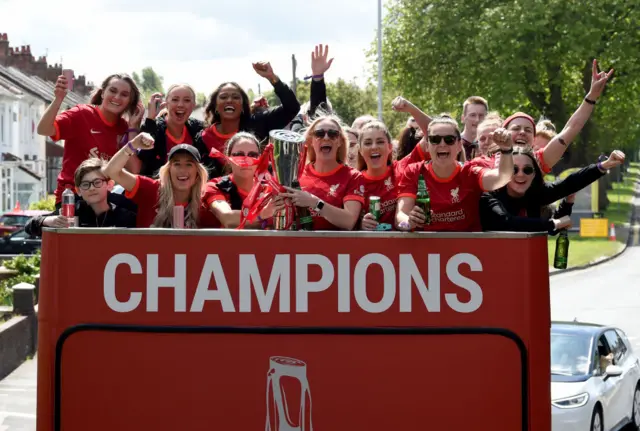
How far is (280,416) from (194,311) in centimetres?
53

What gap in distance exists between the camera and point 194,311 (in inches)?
175

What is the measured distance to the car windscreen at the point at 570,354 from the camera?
12.0 meters

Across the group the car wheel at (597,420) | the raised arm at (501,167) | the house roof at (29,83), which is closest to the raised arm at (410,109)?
the raised arm at (501,167)

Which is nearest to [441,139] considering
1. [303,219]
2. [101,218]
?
[303,219]

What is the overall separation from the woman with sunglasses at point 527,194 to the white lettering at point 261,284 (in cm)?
126

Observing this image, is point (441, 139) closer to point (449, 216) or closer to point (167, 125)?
point (449, 216)

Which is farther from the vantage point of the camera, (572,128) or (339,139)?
(572,128)

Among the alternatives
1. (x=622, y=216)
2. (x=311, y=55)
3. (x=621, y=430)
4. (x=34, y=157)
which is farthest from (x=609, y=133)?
(x=311, y=55)

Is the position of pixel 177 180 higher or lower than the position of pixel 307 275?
higher

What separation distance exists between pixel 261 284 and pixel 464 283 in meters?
0.79

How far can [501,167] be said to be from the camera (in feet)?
16.5

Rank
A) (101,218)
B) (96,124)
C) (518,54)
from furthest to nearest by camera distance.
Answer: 1. (518,54)
2. (96,124)
3. (101,218)

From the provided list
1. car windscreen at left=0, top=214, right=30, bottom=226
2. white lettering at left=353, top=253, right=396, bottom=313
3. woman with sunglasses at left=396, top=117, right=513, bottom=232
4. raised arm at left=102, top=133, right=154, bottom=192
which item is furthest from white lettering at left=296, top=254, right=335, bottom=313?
car windscreen at left=0, top=214, right=30, bottom=226

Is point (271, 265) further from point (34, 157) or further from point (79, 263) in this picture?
point (34, 157)
